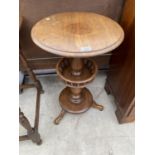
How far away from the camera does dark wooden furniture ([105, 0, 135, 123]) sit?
3.75 feet

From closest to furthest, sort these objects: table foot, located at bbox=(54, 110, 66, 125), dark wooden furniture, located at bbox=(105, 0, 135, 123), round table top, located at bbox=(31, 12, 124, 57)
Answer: round table top, located at bbox=(31, 12, 124, 57) → dark wooden furniture, located at bbox=(105, 0, 135, 123) → table foot, located at bbox=(54, 110, 66, 125)

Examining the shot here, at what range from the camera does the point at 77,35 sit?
0.92 metres

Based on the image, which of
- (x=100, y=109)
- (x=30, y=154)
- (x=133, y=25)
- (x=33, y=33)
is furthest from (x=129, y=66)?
(x=30, y=154)

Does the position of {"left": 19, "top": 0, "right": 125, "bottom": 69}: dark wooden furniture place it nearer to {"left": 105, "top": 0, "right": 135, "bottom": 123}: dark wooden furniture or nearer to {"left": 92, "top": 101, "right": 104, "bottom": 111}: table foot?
{"left": 105, "top": 0, "right": 135, "bottom": 123}: dark wooden furniture

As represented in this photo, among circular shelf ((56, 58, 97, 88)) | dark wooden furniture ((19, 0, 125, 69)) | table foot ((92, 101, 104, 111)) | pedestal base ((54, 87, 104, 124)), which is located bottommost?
table foot ((92, 101, 104, 111))

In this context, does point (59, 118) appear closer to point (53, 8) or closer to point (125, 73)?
point (125, 73)

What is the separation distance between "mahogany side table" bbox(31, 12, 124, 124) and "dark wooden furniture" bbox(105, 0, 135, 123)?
0.57 feet

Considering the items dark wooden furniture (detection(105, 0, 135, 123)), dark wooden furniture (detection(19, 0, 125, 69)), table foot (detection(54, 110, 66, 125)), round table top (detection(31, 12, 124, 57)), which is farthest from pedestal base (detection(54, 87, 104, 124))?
round table top (detection(31, 12, 124, 57))

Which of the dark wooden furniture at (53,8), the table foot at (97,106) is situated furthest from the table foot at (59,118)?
the dark wooden furniture at (53,8)

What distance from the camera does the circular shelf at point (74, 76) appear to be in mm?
1186

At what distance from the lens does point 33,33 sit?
947 mm
